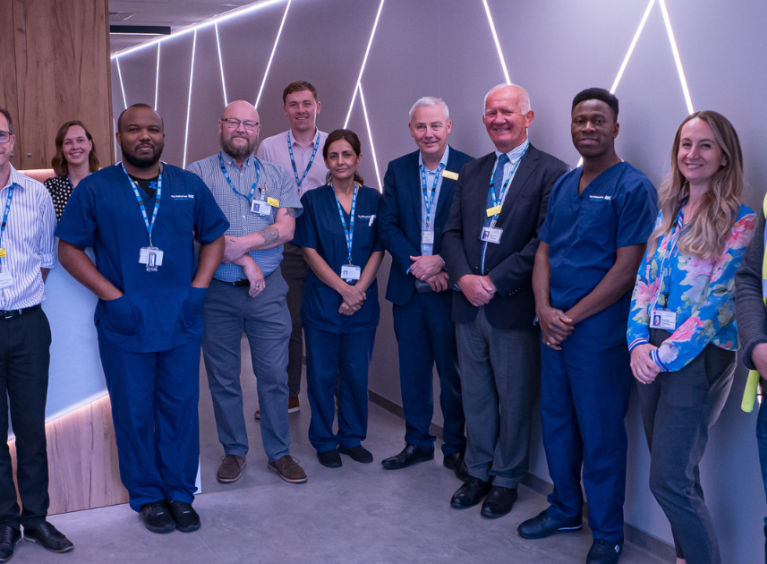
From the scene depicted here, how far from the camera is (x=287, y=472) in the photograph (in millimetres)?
3584

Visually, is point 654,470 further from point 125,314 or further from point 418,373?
point 125,314

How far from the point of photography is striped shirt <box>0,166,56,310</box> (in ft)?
8.79

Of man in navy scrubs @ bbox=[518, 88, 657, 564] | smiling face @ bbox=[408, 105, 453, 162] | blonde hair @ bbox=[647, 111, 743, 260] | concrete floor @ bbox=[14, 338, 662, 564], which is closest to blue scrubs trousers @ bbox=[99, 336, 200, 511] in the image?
concrete floor @ bbox=[14, 338, 662, 564]

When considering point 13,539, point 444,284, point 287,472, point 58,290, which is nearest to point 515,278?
point 444,284

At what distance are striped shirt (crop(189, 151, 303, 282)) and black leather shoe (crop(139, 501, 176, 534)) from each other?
1.07 meters

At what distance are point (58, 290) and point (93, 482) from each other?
0.89m

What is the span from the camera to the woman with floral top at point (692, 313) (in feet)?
7.40

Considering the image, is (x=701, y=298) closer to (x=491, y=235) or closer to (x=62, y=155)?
(x=491, y=235)

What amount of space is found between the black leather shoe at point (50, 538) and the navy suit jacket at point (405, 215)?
1831mm

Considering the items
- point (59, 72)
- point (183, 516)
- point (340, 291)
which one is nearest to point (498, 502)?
point (340, 291)

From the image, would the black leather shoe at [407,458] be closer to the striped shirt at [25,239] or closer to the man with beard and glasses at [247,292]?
the man with beard and glasses at [247,292]

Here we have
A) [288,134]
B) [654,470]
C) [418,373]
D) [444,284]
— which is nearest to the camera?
[654,470]

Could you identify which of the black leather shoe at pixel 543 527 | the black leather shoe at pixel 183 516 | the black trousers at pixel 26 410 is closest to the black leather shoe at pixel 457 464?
the black leather shoe at pixel 543 527

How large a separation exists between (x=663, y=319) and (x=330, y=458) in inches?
80.3
